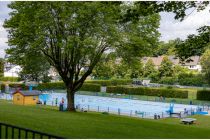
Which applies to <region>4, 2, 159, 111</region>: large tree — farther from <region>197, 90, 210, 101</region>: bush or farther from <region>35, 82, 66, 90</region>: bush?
<region>35, 82, 66, 90</region>: bush

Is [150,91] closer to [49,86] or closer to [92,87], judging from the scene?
[92,87]

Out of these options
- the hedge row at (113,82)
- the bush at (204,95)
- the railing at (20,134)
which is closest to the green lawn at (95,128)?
the railing at (20,134)

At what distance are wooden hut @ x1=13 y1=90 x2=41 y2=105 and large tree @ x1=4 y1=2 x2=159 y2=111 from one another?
15.8 m

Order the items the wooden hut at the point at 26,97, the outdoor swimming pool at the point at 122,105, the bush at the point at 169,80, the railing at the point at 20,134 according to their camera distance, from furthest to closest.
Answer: the bush at the point at 169,80, the outdoor swimming pool at the point at 122,105, the wooden hut at the point at 26,97, the railing at the point at 20,134

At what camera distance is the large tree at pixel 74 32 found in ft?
83.2

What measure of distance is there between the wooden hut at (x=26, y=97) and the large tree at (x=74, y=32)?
15.8 meters

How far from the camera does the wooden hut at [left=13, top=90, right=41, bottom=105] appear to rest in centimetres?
4491

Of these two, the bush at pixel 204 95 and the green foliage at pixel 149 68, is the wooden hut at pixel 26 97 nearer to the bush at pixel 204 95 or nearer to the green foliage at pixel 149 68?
the bush at pixel 204 95

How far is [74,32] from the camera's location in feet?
89.4

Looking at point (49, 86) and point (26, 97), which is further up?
point (49, 86)

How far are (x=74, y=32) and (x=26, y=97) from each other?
20.4m

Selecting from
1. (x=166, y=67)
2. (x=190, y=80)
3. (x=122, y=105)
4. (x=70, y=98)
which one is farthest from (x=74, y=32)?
(x=166, y=67)

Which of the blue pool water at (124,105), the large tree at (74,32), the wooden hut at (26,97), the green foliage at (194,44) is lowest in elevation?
Result: the blue pool water at (124,105)

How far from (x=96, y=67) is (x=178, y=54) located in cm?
1548
